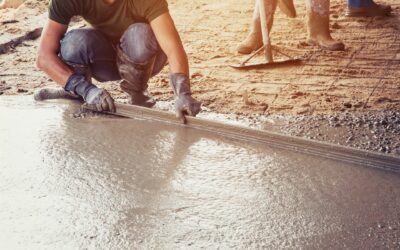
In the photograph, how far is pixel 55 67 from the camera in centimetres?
368

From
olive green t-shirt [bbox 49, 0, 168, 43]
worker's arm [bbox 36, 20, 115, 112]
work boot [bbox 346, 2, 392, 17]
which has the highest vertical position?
olive green t-shirt [bbox 49, 0, 168, 43]

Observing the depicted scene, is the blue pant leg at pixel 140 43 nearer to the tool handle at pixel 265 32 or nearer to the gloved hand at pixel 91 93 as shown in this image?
Answer: the gloved hand at pixel 91 93

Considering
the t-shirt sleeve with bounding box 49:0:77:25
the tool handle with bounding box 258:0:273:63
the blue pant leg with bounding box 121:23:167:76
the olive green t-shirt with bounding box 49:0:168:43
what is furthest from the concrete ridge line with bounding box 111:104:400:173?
the tool handle with bounding box 258:0:273:63

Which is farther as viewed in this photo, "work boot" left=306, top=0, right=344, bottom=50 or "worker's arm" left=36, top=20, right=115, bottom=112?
"work boot" left=306, top=0, right=344, bottom=50

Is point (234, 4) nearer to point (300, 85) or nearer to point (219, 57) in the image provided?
point (219, 57)

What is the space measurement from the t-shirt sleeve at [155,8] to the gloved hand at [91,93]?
549 millimetres

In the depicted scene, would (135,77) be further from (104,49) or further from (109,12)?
(109,12)

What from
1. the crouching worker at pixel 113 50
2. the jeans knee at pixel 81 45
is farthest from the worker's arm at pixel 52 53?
the jeans knee at pixel 81 45

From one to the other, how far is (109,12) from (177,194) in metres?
1.55

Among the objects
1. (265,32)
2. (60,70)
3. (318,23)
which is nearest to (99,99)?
(60,70)

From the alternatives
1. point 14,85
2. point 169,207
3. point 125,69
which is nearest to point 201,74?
point 125,69

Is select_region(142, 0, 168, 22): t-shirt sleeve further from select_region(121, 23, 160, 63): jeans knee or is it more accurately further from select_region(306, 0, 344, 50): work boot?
select_region(306, 0, 344, 50): work boot

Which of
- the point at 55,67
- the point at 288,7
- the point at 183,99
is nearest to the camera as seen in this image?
the point at 183,99

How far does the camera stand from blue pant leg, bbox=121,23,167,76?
3.71 m
